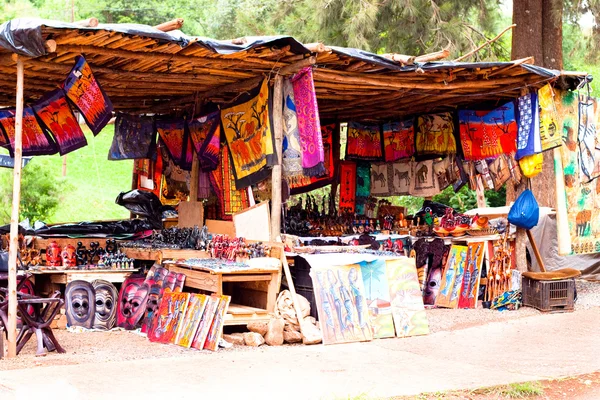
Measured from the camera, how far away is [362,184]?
15.1 metres

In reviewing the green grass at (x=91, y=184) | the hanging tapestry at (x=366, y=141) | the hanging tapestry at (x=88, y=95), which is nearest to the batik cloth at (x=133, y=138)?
the hanging tapestry at (x=88, y=95)

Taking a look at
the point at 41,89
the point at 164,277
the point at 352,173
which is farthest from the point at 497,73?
the point at 41,89

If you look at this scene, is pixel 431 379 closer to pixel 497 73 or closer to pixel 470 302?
pixel 470 302

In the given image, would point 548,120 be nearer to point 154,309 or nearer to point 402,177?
point 402,177

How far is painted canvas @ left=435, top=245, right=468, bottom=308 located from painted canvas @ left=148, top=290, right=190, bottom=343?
13.3 feet

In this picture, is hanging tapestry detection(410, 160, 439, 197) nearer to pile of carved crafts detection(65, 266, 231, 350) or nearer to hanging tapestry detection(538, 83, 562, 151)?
hanging tapestry detection(538, 83, 562, 151)

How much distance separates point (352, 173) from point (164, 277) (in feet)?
19.0

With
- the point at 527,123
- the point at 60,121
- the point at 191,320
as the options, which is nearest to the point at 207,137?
the point at 60,121

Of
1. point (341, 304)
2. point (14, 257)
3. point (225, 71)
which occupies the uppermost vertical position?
point (225, 71)

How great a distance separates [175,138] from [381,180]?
404 centimetres

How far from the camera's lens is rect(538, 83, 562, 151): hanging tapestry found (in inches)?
467

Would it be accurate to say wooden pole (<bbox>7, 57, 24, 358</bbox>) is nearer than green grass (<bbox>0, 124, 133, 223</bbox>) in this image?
Yes

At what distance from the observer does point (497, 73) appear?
11.4m

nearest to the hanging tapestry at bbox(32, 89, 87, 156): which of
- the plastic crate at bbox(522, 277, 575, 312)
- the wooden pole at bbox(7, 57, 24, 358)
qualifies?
the wooden pole at bbox(7, 57, 24, 358)
